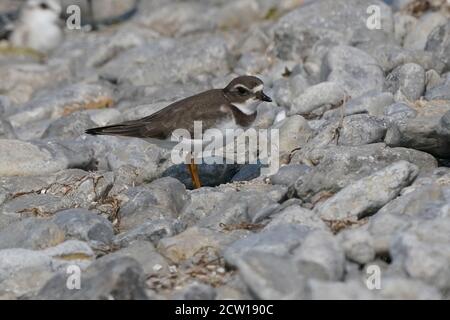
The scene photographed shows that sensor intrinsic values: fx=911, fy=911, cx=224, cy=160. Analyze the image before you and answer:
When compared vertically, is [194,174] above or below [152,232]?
above

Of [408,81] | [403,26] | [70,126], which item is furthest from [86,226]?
[403,26]

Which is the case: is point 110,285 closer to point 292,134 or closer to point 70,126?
point 292,134

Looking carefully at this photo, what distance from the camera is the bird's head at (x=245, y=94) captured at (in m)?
7.57

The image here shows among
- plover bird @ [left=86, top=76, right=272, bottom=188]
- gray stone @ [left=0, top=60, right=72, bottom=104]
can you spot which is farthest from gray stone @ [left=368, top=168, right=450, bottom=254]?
gray stone @ [left=0, top=60, right=72, bottom=104]

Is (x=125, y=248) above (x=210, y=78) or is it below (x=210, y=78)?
below

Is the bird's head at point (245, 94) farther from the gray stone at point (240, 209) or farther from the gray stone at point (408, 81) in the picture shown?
the gray stone at point (408, 81)

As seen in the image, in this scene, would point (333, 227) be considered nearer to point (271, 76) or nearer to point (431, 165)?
point (431, 165)

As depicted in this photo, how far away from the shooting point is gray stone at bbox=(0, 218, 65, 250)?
617 centimetres

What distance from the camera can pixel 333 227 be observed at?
579cm

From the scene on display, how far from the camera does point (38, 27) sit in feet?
52.1

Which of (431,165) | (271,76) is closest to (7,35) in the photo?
(271,76)

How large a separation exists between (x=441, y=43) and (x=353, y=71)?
1.07 m

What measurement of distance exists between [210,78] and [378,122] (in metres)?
4.10

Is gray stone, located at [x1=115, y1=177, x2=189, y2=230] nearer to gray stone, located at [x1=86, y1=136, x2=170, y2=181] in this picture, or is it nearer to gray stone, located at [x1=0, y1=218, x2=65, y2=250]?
gray stone, located at [x1=0, y1=218, x2=65, y2=250]
